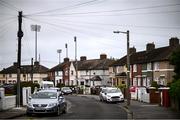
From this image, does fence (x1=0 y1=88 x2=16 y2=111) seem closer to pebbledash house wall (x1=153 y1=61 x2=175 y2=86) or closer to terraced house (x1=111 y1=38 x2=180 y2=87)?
terraced house (x1=111 y1=38 x2=180 y2=87)

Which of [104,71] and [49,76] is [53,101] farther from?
[49,76]

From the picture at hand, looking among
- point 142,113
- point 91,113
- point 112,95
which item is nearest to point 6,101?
point 91,113

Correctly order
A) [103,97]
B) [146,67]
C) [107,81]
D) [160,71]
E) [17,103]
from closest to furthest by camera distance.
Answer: [17,103] → [103,97] → [160,71] → [146,67] → [107,81]

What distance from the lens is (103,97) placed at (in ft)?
159

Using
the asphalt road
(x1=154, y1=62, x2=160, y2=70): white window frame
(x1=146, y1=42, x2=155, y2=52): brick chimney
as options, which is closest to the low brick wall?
the asphalt road

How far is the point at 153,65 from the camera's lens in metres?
70.8

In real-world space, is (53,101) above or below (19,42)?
below

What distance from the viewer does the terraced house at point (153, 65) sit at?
6606 cm

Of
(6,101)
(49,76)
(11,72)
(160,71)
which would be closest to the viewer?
(6,101)

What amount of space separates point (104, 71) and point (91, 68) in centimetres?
337

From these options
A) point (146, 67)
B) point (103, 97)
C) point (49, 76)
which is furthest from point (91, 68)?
point (103, 97)

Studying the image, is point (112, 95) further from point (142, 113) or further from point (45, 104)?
point (45, 104)

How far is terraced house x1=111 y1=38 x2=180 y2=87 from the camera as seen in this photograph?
66062mm

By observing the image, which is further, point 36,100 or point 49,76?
point 49,76
